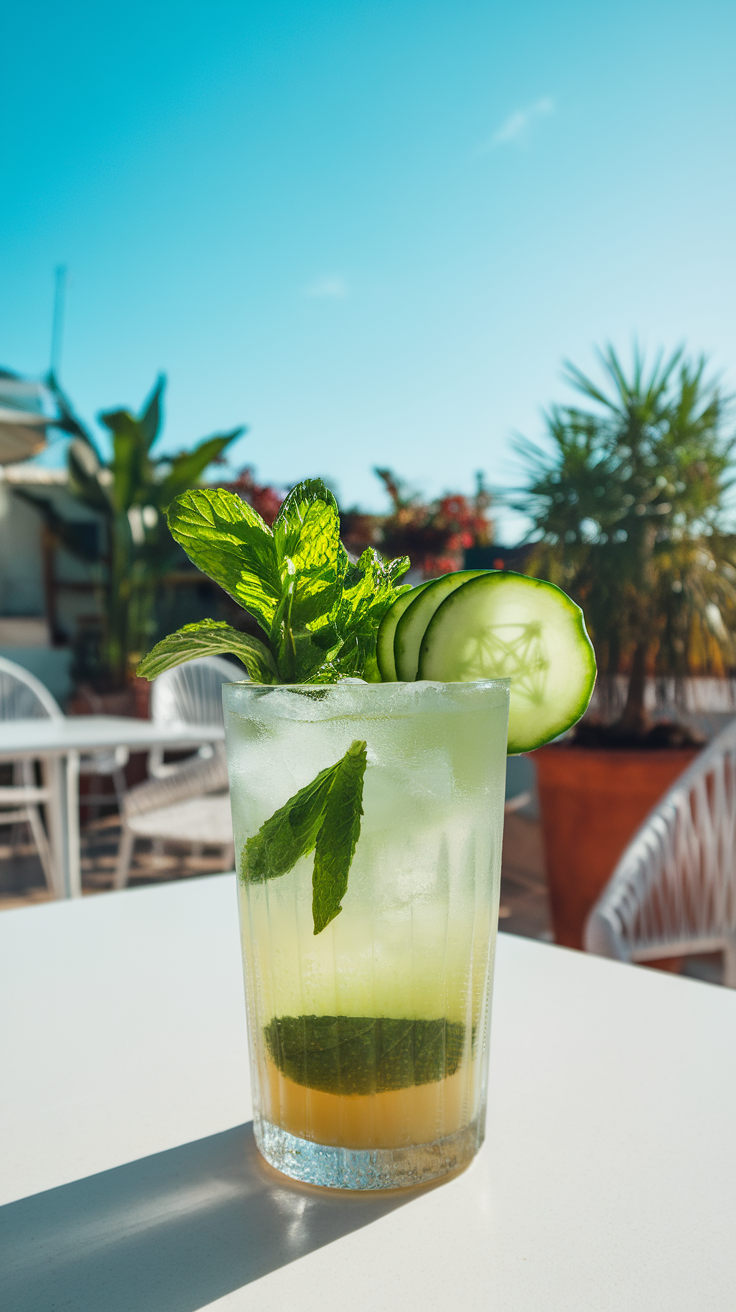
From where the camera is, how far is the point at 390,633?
0.38 meters

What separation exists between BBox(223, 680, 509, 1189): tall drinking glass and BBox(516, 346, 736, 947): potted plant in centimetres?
230

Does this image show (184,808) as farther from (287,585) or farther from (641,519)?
(287,585)

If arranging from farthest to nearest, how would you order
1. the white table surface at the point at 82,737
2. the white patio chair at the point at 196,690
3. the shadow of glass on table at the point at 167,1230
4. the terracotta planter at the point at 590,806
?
1. the white patio chair at the point at 196,690
2. the terracotta planter at the point at 590,806
3. the white table surface at the point at 82,737
4. the shadow of glass on table at the point at 167,1230

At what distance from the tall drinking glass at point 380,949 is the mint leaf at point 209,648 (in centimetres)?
2

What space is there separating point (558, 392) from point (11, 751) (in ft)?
7.00

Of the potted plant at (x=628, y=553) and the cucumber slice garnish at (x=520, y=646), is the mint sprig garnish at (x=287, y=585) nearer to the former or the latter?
the cucumber slice garnish at (x=520, y=646)

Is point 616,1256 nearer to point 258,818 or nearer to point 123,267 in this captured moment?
point 258,818

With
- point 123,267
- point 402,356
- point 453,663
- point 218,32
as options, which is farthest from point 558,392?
point 402,356

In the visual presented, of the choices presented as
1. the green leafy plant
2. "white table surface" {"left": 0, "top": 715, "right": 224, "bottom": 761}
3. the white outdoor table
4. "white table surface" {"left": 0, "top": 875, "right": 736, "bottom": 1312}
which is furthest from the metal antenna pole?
"white table surface" {"left": 0, "top": 875, "right": 736, "bottom": 1312}

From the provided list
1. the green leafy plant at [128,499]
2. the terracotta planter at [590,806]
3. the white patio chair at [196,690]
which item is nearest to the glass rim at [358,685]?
the terracotta planter at [590,806]

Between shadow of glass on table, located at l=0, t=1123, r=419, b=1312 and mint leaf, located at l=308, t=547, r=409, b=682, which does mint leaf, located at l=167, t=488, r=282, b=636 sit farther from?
shadow of glass on table, located at l=0, t=1123, r=419, b=1312

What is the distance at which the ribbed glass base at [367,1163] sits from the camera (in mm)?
338

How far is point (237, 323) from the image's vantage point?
837 cm

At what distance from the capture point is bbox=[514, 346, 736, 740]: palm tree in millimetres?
2787
